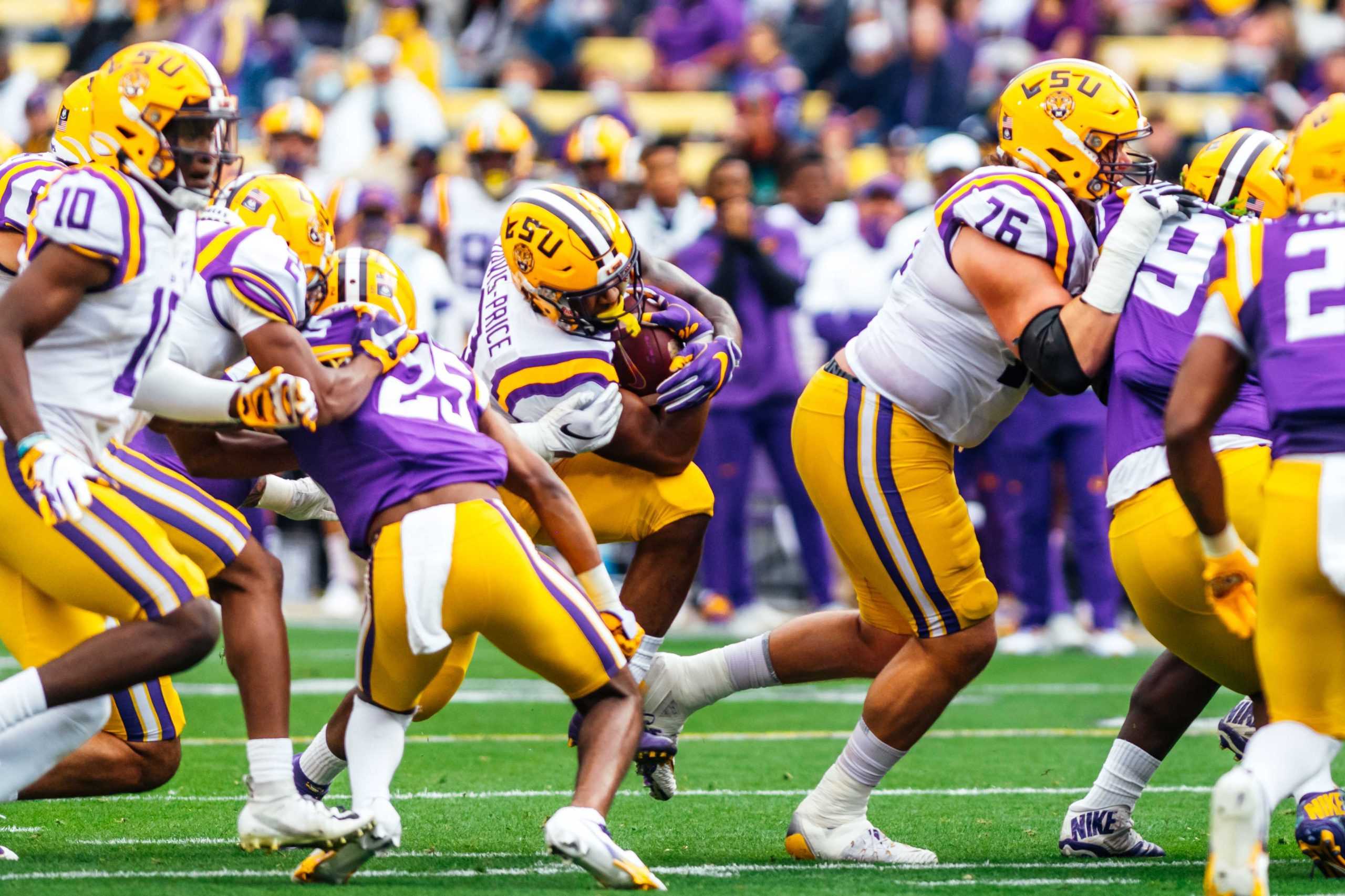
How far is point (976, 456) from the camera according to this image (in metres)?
10.3

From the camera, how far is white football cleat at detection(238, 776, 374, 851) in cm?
432

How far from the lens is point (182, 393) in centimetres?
440

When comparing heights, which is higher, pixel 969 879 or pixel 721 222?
pixel 721 222

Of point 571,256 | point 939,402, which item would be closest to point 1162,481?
point 939,402

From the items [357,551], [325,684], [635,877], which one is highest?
[357,551]

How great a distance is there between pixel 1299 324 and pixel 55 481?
261 cm

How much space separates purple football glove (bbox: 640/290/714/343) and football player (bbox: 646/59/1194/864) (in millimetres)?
762

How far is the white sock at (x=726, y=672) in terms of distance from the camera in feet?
18.2

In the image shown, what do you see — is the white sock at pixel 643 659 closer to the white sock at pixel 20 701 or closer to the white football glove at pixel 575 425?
the white football glove at pixel 575 425

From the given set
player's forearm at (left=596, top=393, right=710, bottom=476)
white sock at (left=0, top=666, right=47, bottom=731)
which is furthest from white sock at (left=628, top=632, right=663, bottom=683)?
white sock at (left=0, top=666, right=47, bottom=731)

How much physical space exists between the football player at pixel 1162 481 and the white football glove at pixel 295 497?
7.10 feet

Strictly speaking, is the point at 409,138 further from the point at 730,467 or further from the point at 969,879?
the point at 969,879

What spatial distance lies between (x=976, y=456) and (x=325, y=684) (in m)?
3.92

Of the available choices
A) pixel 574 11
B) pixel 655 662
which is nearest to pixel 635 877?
pixel 655 662
